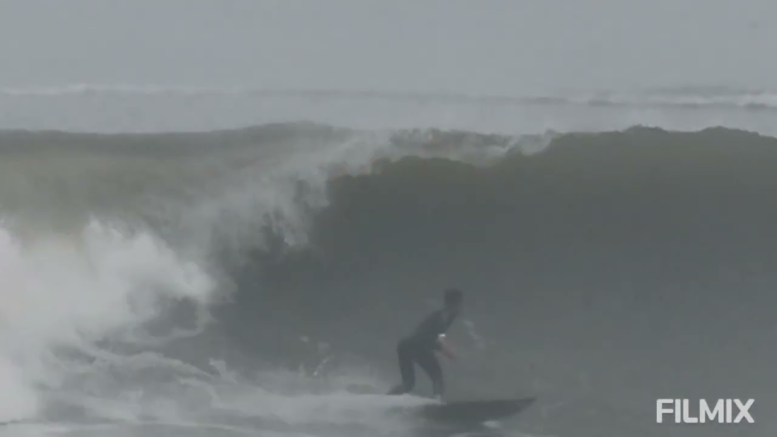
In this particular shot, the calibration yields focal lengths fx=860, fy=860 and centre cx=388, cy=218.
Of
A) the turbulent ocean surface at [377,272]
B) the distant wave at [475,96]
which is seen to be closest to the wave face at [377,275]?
the turbulent ocean surface at [377,272]

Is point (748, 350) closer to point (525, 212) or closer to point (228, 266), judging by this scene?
point (525, 212)

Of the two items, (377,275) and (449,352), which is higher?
(377,275)

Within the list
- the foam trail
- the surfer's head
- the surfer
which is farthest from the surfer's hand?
the foam trail

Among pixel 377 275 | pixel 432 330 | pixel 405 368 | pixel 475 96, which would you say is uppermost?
pixel 475 96

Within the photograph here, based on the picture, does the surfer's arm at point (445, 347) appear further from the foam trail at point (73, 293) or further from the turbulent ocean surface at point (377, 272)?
the foam trail at point (73, 293)

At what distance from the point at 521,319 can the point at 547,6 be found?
0.90 metres

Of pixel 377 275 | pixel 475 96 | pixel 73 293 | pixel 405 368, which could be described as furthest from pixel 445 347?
pixel 73 293

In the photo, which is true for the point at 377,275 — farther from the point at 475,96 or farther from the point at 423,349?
the point at 475,96

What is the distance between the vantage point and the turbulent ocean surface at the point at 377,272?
2492mm

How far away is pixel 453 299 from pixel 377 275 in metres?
0.23

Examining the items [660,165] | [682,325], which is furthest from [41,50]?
[682,325]

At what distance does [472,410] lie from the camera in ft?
8.23

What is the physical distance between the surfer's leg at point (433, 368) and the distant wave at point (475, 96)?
0.74 m

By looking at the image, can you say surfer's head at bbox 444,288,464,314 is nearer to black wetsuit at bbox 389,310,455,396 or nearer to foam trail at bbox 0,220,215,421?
black wetsuit at bbox 389,310,455,396
